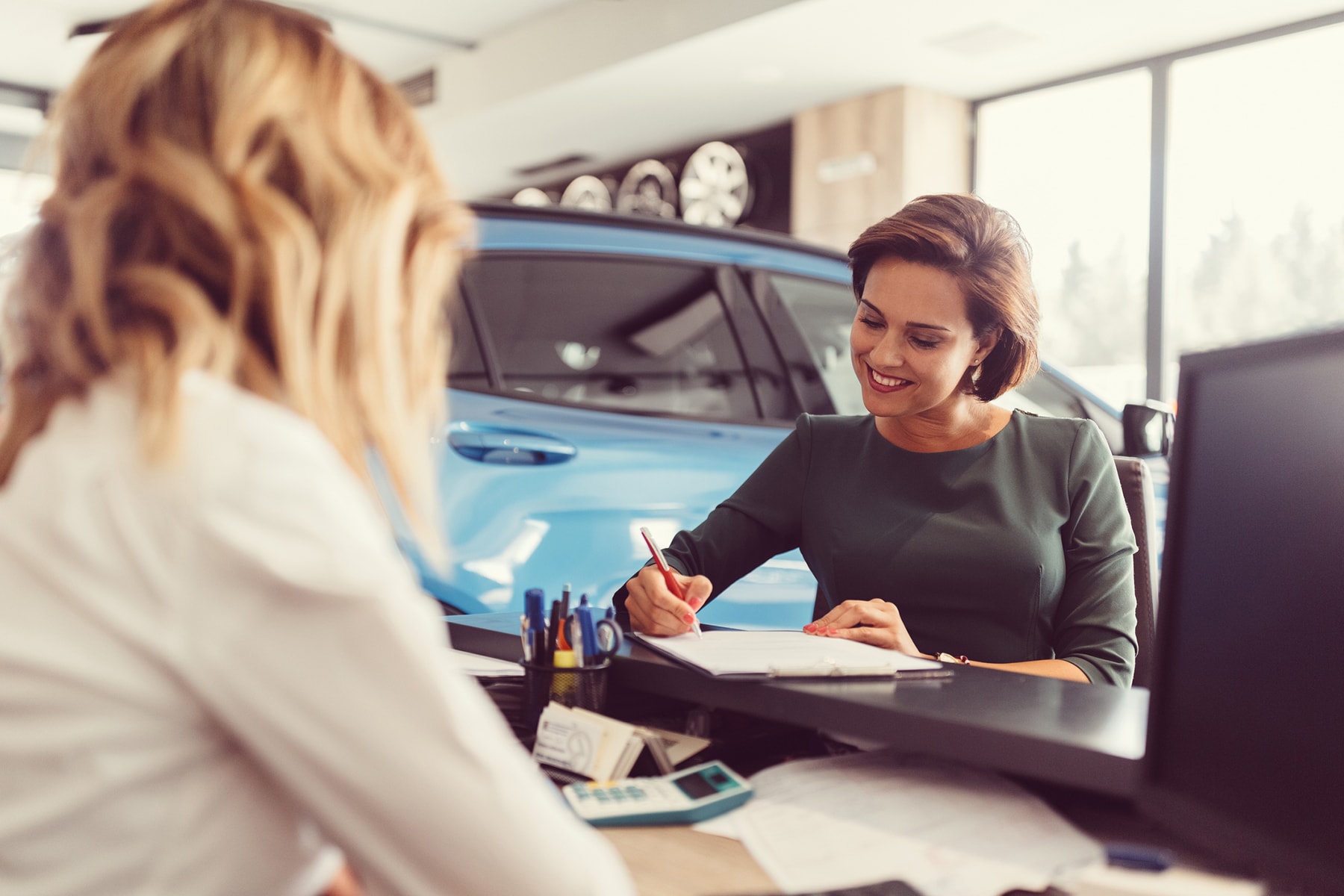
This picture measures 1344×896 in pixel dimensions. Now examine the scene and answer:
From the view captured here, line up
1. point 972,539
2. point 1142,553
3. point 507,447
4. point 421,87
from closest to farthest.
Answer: point 972,539 → point 1142,553 → point 507,447 → point 421,87

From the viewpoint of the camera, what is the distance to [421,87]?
304 inches

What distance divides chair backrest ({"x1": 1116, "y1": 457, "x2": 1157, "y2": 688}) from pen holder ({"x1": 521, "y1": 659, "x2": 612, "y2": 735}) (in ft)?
3.00

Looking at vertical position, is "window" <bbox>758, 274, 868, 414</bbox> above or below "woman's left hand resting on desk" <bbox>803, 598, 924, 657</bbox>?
above

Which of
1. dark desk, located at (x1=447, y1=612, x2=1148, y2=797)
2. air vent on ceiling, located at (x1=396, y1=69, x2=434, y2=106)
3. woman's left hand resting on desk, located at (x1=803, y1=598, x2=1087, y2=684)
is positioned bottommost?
dark desk, located at (x1=447, y1=612, x2=1148, y2=797)

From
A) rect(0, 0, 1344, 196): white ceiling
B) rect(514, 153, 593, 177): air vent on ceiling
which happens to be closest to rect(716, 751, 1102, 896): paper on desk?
rect(0, 0, 1344, 196): white ceiling

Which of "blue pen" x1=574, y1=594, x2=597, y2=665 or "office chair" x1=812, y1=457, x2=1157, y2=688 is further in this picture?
"office chair" x1=812, y1=457, x2=1157, y2=688

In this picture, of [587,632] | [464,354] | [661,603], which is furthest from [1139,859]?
[464,354]

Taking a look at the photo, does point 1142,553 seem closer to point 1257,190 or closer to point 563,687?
point 563,687

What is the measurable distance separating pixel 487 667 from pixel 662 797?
0.36 m

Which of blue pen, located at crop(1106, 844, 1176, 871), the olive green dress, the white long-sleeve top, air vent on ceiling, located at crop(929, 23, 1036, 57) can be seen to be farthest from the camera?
air vent on ceiling, located at crop(929, 23, 1036, 57)

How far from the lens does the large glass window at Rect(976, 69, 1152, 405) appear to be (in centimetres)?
577

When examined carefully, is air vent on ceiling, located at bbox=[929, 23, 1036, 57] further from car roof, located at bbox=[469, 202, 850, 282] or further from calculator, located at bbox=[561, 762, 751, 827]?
calculator, located at bbox=[561, 762, 751, 827]

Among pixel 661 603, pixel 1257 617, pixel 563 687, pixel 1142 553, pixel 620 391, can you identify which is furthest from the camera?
pixel 620 391

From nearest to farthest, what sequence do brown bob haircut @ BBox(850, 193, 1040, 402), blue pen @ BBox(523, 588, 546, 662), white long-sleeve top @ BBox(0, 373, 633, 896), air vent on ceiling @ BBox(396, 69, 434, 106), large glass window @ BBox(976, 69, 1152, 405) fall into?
white long-sleeve top @ BBox(0, 373, 633, 896) < blue pen @ BBox(523, 588, 546, 662) < brown bob haircut @ BBox(850, 193, 1040, 402) < large glass window @ BBox(976, 69, 1152, 405) < air vent on ceiling @ BBox(396, 69, 434, 106)
